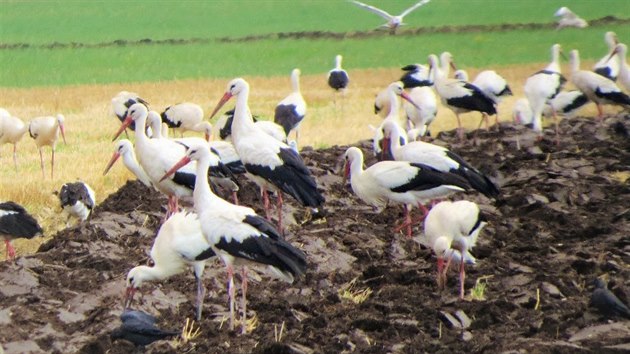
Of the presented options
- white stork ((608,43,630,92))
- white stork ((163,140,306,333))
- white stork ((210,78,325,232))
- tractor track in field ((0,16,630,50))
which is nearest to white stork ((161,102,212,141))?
white stork ((210,78,325,232))

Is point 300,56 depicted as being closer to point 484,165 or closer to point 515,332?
point 484,165

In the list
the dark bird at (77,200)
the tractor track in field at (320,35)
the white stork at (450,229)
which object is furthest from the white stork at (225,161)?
the tractor track in field at (320,35)

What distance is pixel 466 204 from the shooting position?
12148 mm

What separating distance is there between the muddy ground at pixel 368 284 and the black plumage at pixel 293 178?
0.40 metres

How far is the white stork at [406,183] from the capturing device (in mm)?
13469

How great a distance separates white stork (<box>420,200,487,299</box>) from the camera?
11.6m

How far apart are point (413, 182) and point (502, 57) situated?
1140 inches

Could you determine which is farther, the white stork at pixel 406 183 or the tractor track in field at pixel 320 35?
the tractor track in field at pixel 320 35

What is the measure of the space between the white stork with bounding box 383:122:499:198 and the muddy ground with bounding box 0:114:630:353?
61cm

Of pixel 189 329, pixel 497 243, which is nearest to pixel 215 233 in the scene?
pixel 189 329

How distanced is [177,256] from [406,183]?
3533 millimetres

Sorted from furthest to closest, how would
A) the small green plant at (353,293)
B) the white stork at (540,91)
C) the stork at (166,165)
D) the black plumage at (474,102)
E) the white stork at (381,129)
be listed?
the white stork at (540,91) < the black plumage at (474,102) < the white stork at (381,129) < the stork at (166,165) < the small green plant at (353,293)

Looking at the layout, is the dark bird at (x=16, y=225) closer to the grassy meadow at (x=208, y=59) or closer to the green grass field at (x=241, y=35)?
the grassy meadow at (x=208, y=59)

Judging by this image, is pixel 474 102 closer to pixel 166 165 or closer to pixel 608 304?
pixel 166 165
